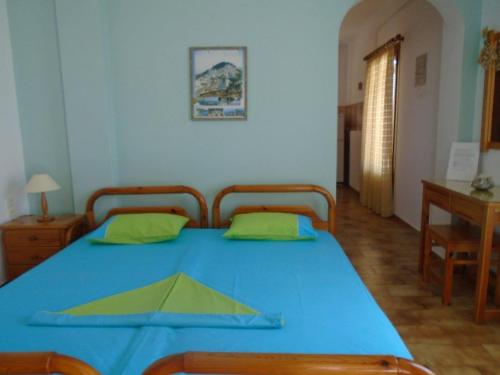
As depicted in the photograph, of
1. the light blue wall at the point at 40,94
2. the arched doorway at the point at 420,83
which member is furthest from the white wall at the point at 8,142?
the arched doorway at the point at 420,83

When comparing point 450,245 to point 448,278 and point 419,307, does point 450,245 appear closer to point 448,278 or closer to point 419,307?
point 448,278

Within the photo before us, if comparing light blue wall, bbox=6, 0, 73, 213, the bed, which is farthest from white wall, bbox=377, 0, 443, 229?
light blue wall, bbox=6, 0, 73, 213

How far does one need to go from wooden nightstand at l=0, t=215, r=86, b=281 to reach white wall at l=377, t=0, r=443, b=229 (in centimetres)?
349

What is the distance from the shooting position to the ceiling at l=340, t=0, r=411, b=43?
4.64m

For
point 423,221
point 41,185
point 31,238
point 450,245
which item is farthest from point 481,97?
point 31,238

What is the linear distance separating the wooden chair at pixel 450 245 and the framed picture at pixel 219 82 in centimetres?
167

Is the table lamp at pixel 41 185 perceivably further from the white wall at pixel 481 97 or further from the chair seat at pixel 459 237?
the white wall at pixel 481 97

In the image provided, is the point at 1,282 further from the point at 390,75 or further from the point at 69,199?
the point at 390,75

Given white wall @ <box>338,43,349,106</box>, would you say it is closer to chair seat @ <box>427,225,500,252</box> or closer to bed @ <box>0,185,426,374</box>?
chair seat @ <box>427,225,500,252</box>

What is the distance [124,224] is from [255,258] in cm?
95

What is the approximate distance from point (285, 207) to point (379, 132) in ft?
9.15

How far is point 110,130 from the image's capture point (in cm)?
284

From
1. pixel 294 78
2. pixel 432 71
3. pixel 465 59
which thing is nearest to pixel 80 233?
pixel 294 78

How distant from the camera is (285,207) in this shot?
2777 millimetres
